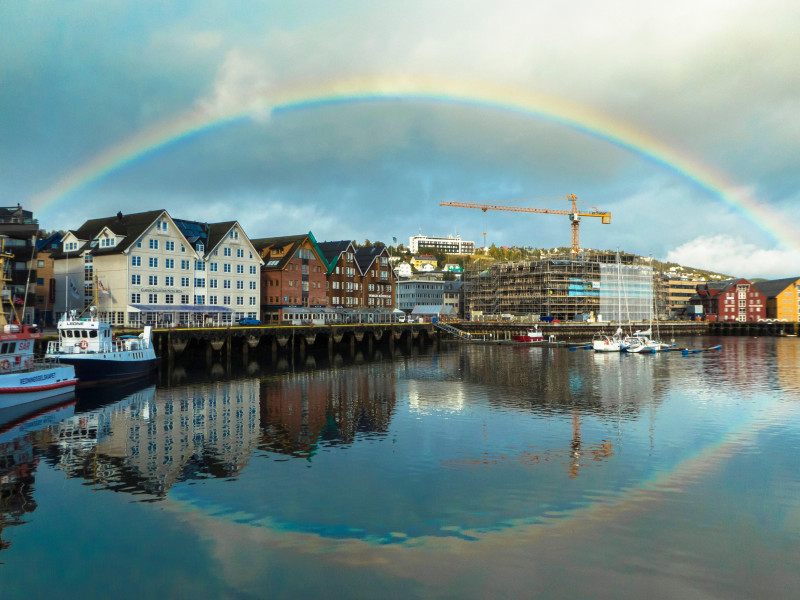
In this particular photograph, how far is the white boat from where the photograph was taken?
45406 mm

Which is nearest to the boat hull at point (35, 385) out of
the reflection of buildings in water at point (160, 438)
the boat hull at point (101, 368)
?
the boat hull at point (101, 368)

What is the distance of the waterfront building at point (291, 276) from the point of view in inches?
4498

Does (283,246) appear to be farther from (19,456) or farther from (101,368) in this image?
(19,456)

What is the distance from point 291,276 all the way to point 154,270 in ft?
101

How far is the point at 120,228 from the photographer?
90.8 metres

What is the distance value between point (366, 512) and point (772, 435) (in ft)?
90.9

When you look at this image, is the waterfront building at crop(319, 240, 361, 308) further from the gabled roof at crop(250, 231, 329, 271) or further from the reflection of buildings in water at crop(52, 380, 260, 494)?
the reflection of buildings in water at crop(52, 380, 260, 494)

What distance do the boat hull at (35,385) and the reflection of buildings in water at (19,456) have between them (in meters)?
1.81

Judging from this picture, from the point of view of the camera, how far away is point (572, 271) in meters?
168

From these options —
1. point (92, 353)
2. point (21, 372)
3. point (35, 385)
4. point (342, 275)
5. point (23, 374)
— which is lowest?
point (35, 385)

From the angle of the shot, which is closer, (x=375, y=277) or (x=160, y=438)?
(x=160, y=438)

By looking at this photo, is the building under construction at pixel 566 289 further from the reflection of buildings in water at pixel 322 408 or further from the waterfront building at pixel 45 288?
the waterfront building at pixel 45 288

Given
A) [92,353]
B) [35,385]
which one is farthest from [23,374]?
[92,353]

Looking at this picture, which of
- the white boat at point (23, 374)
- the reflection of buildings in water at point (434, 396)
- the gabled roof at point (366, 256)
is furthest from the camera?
the gabled roof at point (366, 256)
